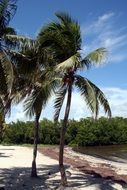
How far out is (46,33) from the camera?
22312mm

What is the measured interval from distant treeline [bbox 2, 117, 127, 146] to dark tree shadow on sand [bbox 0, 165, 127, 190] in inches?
1978

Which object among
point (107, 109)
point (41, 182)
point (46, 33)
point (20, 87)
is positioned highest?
point (46, 33)

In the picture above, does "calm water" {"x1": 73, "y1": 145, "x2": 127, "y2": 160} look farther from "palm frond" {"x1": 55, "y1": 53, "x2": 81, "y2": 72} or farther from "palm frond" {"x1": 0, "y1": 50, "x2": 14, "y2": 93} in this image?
"palm frond" {"x1": 0, "y1": 50, "x2": 14, "y2": 93}

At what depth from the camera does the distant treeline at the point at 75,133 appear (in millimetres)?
81750

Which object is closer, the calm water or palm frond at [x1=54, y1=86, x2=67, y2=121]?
palm frond at [x1=54, y1=86, x2=67, y2=121]

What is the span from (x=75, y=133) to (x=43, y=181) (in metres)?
60.5

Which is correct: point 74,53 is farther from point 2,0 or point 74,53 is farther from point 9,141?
point 9,141

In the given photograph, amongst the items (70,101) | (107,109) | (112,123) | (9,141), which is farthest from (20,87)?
(112,123)

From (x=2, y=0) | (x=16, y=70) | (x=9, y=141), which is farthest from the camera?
(x=9, y=141)

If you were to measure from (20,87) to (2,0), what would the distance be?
5.45 m

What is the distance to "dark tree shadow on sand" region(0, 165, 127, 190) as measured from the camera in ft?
77.1

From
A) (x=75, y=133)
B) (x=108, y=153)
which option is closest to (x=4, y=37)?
(x=108, y=153)

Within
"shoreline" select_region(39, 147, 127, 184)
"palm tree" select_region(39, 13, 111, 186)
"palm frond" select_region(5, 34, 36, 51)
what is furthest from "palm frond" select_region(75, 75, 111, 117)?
"shoreline" select_region(39, 147, 127, 184)

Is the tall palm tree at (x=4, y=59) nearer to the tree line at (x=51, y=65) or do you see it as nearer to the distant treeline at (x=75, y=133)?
the tree line at (x=51, y=65)
